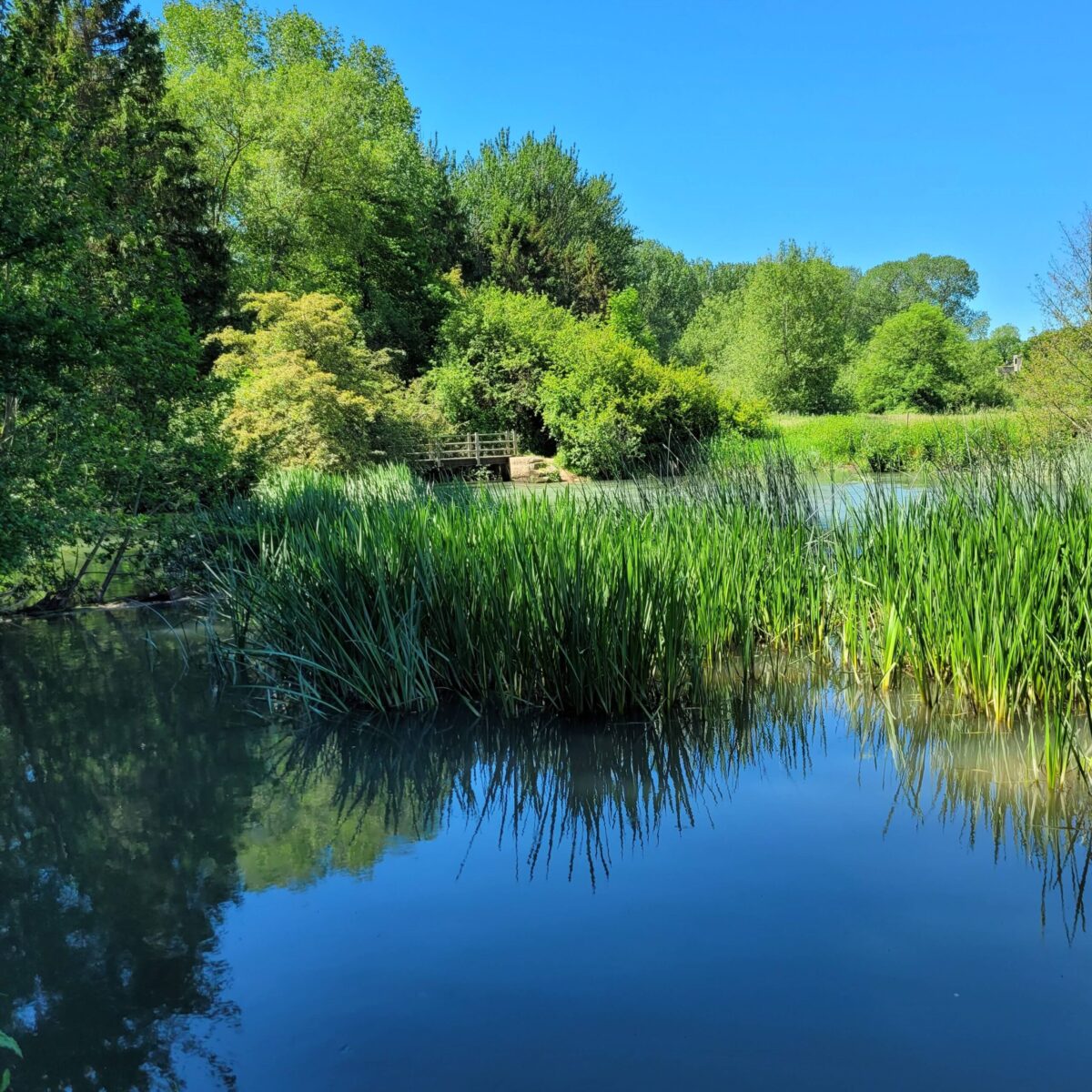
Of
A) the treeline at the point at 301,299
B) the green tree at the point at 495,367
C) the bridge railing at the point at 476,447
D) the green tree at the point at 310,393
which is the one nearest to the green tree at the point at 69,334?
the treeline at the point at 301,299

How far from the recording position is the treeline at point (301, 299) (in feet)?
22.4

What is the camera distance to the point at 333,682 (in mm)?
5070

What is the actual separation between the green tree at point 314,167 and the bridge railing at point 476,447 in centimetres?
540

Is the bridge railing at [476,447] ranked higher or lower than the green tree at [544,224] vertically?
lower

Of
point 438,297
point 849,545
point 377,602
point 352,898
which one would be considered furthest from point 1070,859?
point 438,297

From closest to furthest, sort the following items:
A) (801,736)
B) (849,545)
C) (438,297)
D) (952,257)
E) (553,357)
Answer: (801,736), (849,545), (553,357), (438,297), (952,257)

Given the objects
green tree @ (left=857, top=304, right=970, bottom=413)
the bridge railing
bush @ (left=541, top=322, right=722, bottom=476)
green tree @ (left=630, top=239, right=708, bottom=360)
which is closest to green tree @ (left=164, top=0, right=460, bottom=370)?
the bridge railing

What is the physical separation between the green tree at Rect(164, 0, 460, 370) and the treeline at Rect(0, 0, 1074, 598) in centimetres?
8

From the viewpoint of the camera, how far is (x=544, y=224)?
34156 millimetres

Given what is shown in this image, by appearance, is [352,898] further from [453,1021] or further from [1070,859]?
[1070,859]

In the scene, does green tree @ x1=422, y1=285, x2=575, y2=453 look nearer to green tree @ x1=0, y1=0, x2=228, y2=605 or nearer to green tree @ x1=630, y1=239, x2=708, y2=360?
green tree @ x1=0, y1=0, x2=228, y2=605

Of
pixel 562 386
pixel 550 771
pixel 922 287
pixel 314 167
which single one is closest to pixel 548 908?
pixel 550 771

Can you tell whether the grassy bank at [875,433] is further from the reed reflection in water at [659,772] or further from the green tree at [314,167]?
the green tree at [314,167]

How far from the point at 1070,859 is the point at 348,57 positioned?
→ 35133 mm
